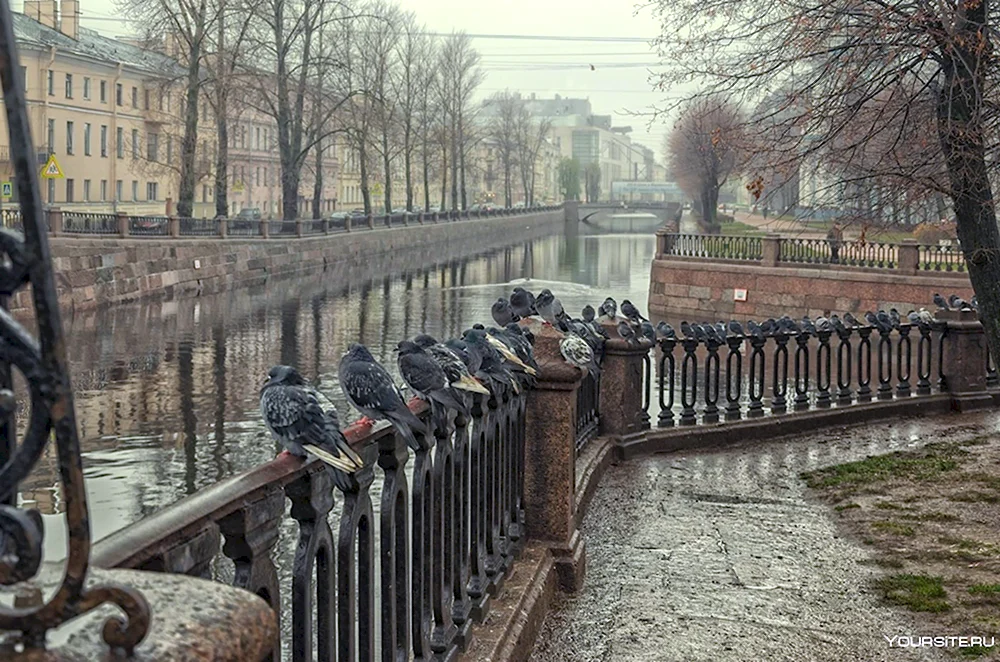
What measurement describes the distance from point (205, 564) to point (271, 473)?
367 millimetres

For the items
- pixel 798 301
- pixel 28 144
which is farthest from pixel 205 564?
pixel 798 301

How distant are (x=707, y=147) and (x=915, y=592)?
2895cm

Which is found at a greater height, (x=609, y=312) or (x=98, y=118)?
(x=98, y=118)

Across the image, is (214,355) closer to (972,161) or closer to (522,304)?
(522,304)

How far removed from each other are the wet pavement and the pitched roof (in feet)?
118

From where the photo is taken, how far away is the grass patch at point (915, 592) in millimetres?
5469

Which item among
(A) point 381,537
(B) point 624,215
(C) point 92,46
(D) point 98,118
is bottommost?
(A) point 381,537

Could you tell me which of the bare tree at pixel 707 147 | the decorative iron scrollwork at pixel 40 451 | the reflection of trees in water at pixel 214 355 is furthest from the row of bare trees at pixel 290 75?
the decorative iron scrollwork at pixel 40 451

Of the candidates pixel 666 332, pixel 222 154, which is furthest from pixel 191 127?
pixel 666 332

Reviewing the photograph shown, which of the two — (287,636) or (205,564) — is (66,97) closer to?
(287,636)

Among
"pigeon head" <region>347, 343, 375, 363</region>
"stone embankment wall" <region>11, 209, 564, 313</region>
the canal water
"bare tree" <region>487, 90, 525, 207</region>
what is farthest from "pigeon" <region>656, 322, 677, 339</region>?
"bare tree" <region>487, 90, 525, 207</region>

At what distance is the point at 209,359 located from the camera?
74.7ft

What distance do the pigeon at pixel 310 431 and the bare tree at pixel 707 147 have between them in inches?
268
